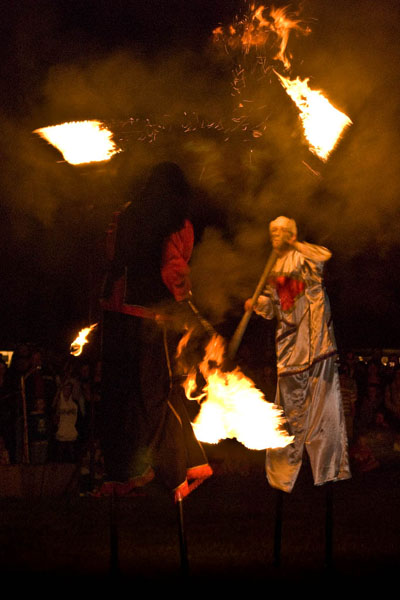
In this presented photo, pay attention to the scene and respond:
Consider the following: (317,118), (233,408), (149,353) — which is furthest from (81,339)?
(317,118)

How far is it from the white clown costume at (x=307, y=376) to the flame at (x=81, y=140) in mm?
1131

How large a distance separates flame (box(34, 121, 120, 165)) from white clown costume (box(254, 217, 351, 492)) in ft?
3.71

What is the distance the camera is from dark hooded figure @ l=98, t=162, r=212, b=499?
161 inches

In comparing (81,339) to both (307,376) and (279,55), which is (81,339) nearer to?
(307,376)

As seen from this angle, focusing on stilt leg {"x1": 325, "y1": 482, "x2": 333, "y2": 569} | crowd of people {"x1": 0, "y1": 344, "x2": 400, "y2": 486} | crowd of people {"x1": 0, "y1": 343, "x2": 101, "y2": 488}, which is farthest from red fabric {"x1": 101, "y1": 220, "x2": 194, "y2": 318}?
crowd of people {"x1": 0, "y1": 343, "x2": 101, "y2": 488}

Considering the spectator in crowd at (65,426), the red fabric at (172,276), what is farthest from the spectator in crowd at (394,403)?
the red fabric at (172,276)

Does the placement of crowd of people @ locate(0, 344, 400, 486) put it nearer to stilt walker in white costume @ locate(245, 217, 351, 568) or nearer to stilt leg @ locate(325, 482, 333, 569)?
stilt walker in white costume @ locate(245, 217, 351, 568)

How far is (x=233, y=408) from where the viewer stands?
175 inches

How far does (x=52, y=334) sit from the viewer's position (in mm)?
18625

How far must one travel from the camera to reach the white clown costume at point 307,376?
452 centimetres

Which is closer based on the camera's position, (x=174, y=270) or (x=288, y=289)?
(x=174, y=270)

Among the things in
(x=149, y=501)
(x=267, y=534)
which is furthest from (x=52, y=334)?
(x=267, y=534)

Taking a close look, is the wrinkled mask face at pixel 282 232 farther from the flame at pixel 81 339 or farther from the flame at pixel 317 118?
the flame at pixel 81 339

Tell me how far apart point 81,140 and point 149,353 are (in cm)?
134
